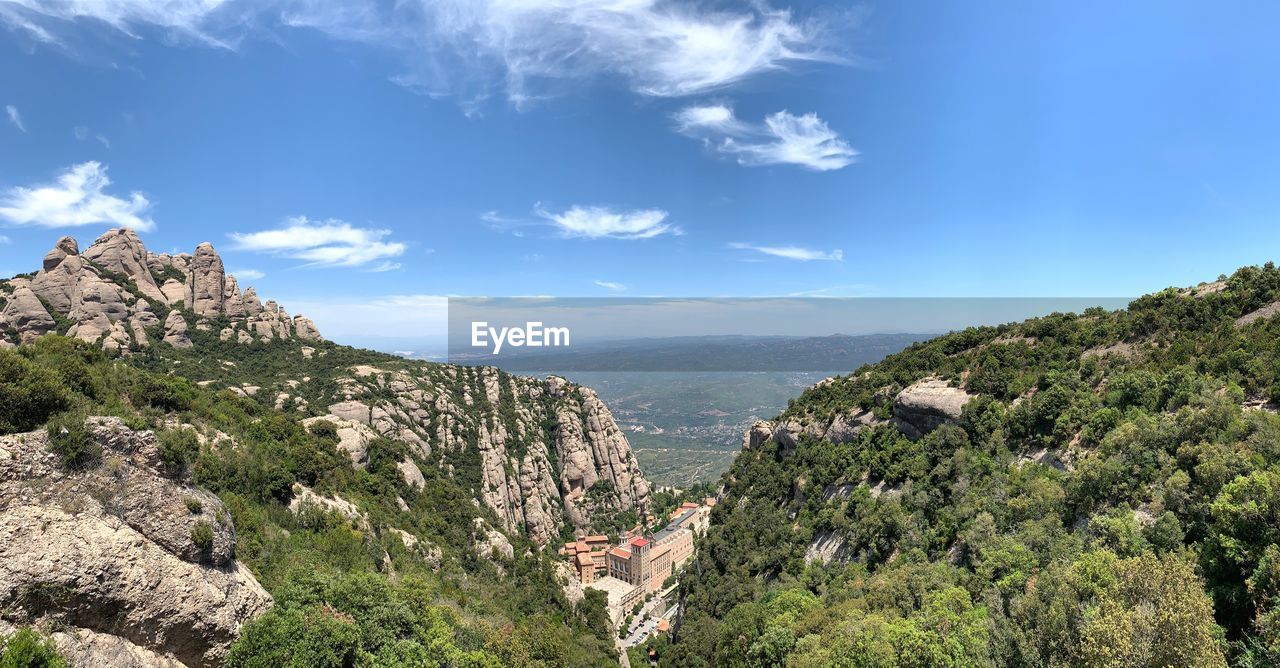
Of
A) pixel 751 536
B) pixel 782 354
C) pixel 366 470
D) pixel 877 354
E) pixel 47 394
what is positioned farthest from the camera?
pixel 782 354

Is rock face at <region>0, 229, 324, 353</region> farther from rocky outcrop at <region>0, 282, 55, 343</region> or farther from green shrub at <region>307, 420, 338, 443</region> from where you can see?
green shrub at <region>307, 420, 338, 443</region>

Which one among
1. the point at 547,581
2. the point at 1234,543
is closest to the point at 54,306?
the point at 547,581

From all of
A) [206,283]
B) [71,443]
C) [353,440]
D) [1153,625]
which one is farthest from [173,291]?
[1153,625]

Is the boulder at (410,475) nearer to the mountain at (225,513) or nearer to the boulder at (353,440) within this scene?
the mountain at (225,513)

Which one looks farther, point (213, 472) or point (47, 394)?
point (213, 472)

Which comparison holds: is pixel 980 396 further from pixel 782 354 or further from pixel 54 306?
pixel 782 354

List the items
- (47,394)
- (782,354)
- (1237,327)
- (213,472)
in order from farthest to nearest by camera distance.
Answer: (782,354) < (1237,327) < (213,472) < (47,394)

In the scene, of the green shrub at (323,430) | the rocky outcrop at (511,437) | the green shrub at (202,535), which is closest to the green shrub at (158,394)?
the green shrub at (323,430)

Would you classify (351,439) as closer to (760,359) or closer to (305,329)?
(305,329)

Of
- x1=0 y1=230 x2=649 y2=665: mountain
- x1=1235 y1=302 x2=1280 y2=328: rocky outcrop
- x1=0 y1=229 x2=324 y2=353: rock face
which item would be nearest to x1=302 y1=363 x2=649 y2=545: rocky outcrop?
x1=0 y1=230 x2=649 y2=665: mountain
